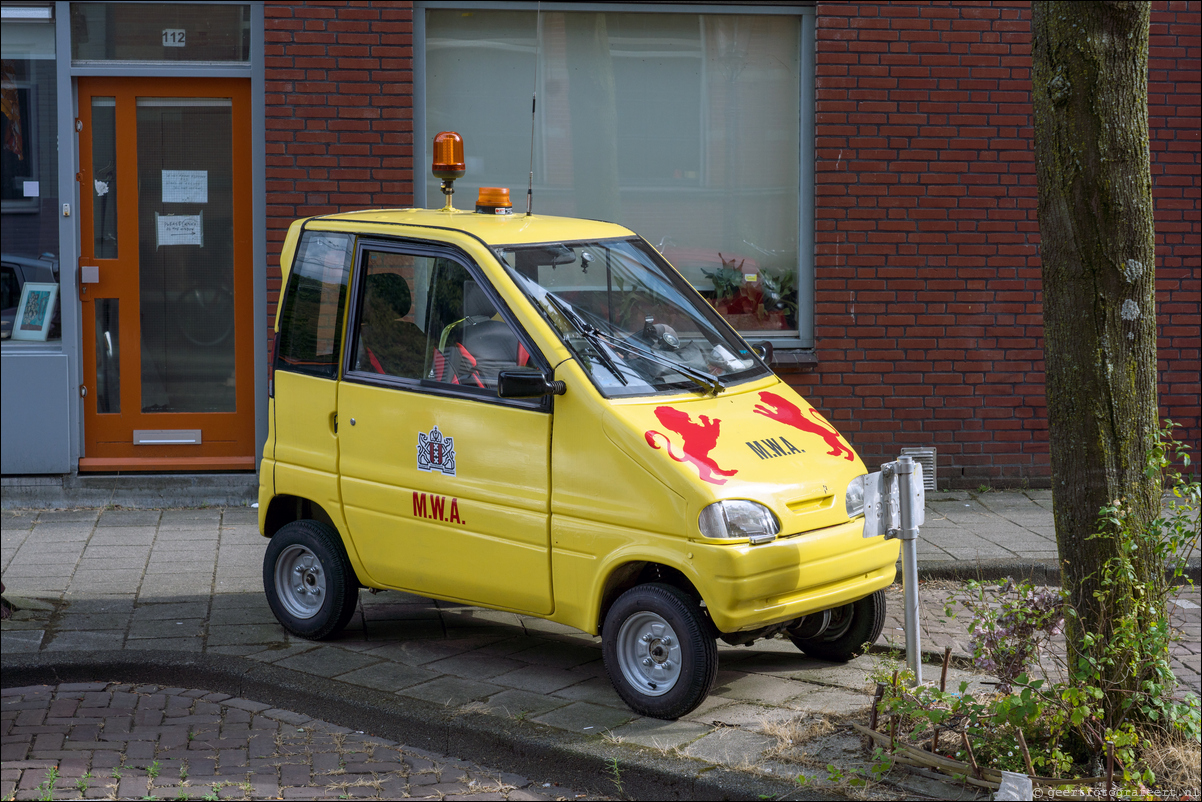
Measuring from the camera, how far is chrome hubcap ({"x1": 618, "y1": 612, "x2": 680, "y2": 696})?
195 inches

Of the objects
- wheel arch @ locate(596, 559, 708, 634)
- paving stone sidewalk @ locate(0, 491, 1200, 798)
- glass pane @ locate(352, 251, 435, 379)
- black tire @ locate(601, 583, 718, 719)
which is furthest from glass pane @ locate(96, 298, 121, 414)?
black tire @ locate(601, 583, 718, 719)

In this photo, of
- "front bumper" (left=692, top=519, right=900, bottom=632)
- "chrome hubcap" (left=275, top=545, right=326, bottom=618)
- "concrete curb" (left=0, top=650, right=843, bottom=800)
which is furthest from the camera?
"chrome hubcap" (left=275, top=545, right=326, bottom=618)

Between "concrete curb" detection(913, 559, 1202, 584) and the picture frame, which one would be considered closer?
"concrete curb" detection(913, 559, 1202, 584)

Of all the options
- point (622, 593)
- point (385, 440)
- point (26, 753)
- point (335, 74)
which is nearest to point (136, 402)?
point (335, 74)

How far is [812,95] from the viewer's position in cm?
932

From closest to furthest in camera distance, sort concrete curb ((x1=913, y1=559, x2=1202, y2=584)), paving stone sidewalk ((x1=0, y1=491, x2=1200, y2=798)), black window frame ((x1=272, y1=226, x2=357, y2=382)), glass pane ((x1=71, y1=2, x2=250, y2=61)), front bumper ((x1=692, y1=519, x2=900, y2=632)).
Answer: front bumper ((x1=692, y1=519, x2=900, y2=632)) → paving stone sidewalk ((x1=0, y1=491, x2=1200, y2=798)) → black window frame ((x1=272, y1=226, x2=357, y2=382)) → concrete curb ((x1=913, y1=559, x2=1202, y2=584)) → glass pane ((x1=71, y1=2, x2=250, y2=61))

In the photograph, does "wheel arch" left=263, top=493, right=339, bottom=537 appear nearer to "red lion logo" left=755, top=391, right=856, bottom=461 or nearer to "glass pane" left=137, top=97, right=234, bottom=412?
"red lion logo" left=755, top=391, right=856, bottom=461

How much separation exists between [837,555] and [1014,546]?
10.6 feet

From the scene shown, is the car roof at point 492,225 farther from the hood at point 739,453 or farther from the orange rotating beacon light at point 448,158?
the hood at point 739,453

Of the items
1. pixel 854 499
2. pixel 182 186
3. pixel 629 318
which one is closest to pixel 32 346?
pixel 182 186

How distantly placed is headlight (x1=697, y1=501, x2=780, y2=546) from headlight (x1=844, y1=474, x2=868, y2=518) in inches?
18.3

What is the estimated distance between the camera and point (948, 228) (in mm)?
9328

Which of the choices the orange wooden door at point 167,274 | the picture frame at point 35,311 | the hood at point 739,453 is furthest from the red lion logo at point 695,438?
the picture frame at point 35,311

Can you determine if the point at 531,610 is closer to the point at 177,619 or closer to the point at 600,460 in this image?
the point at 600,460
